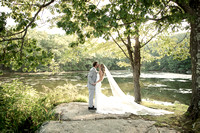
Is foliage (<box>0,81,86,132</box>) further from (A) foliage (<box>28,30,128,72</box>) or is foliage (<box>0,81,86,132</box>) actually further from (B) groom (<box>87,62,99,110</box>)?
(B) groom (<box>87,62,99,110</box>)

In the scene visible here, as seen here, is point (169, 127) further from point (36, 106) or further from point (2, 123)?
point (2, 123)

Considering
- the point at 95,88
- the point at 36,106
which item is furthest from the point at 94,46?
the point at 36,106

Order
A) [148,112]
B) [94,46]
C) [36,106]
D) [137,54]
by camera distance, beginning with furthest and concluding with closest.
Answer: [94,46]
[137,54]
[148,112]
[36,106]

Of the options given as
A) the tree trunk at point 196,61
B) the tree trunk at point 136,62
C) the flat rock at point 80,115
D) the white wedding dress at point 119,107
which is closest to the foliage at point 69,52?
the tree trunk at point 136,62

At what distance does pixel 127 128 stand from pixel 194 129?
5.87ft

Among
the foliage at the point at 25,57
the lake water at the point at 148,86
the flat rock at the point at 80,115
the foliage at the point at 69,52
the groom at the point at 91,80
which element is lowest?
the lake water at the point at 148,86

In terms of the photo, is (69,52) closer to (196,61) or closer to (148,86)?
(196,61)

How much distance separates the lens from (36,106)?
443 centimetres

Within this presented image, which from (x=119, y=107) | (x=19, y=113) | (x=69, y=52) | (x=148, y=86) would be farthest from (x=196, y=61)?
(x=148, y=86)

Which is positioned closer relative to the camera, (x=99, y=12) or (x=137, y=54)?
(x=99, y=12)

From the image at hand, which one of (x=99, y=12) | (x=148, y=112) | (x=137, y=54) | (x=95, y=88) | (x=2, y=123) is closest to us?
(x=99, y=12)

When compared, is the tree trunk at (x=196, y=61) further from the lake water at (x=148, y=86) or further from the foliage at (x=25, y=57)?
the lake water at (x=148, y=86)

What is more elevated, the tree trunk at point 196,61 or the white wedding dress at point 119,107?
the tree trunk at point 196,61

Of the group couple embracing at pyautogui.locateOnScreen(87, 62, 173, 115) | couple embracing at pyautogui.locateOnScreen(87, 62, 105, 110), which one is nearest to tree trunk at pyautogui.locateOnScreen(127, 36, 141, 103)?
couple embracing at pyautogui.locateOnScreen(87, 62, 173, 115)
